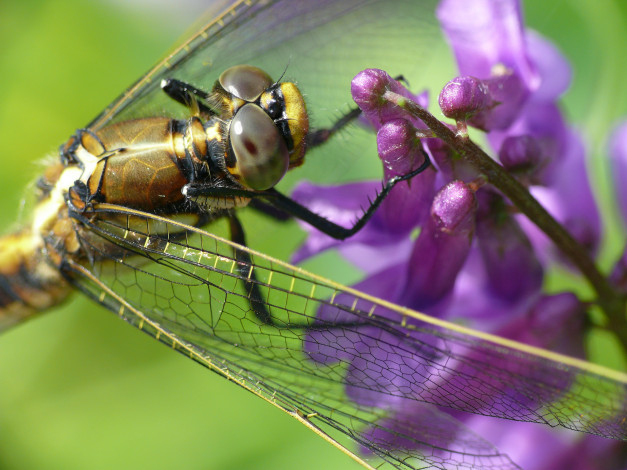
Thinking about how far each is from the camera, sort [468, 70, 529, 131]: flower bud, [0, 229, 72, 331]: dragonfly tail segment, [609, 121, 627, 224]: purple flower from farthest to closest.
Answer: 1. [0, 229, 72, 331]: dragonfly tail segment
2. [609, 121, 627, 224]: purple flower
3. [468, 70, 529, 131]: flower bud

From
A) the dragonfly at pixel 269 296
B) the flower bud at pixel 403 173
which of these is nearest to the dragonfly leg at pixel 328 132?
the dragonfly at pixel 269 296

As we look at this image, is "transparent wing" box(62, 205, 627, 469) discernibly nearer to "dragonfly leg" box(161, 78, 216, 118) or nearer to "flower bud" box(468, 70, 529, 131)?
"dragonfly leg" box(161, 78, 216, 118)

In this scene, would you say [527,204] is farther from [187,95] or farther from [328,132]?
[187,95]

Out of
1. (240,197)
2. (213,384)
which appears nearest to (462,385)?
(240,197)

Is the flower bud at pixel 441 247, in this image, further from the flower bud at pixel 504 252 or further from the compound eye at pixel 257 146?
the compound eye at pixel 257 146

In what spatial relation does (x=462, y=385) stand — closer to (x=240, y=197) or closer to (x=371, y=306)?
(x=371, y=306)

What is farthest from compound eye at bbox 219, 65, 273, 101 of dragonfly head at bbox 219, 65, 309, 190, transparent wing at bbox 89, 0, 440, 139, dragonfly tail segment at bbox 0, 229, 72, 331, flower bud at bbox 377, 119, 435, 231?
dragonfly tail segment at bbox 0, 229, 72, 331
